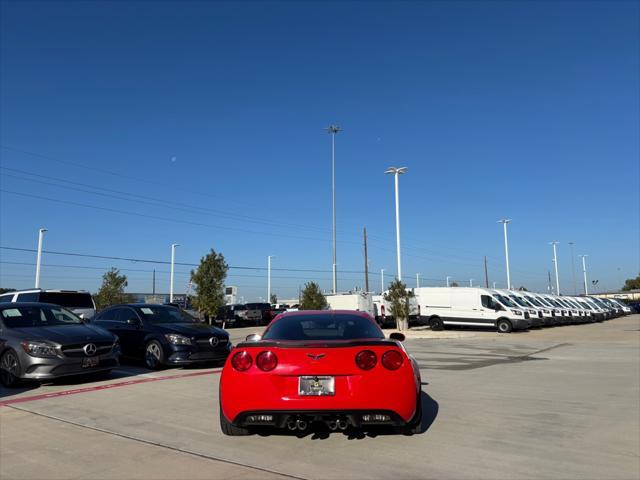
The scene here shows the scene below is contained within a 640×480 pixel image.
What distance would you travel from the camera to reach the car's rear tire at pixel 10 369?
848cm

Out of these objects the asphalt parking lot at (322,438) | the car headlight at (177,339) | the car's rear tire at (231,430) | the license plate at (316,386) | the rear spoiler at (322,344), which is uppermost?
the rear spoiler at (322,344)

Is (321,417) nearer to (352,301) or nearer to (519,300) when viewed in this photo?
(352,301)

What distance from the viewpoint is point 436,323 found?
29.0 meters

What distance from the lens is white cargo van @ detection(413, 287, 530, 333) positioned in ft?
89.5

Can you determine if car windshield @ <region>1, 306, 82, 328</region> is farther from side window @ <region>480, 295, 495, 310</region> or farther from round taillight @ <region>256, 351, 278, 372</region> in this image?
side window @ <region>480, 295, 495, 310</region>

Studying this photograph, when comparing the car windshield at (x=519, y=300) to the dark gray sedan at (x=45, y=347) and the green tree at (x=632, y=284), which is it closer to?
the dark gray sedan at (x=45, y=347)

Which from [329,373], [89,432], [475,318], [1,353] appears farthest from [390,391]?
[475,318]

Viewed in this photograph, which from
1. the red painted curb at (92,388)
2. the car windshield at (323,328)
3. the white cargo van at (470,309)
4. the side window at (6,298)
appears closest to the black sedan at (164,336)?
the red painted curb at (92,388)

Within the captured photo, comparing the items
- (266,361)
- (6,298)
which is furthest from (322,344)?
(6,298)

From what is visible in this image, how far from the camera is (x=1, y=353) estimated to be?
8.80 m

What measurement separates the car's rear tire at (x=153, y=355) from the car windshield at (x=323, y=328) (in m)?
5.54

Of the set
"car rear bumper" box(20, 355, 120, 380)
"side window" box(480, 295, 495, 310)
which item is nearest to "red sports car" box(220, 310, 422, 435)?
"car rear bumper" box(20, 355, 120, 380)

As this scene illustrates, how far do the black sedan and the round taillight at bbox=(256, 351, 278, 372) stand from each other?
244 inches

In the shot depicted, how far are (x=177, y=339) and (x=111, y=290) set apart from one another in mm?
38353
